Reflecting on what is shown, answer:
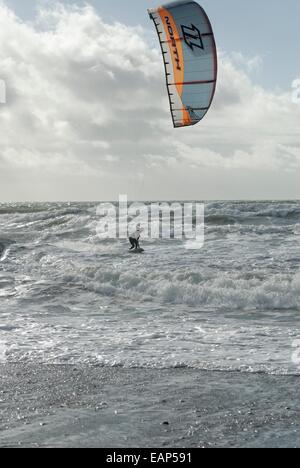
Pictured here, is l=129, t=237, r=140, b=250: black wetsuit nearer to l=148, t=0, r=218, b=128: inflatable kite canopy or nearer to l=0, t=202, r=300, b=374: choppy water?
l=0, t=202, r=300, b=374: choppy water

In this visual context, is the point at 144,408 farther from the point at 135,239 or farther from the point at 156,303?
the point at 135,239

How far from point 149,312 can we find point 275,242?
1064cm

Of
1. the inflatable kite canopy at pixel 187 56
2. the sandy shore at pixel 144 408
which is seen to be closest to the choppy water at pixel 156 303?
the sandy shore at pixel 144 408

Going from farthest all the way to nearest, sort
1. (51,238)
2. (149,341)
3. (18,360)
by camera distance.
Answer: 1. (51,238)
2. (149,341)
3. (18,360)

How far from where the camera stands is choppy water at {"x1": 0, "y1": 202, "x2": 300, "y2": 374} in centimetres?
687

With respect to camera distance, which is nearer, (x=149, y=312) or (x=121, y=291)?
(x=149, y=312)

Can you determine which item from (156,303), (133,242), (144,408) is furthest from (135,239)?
(144,408)

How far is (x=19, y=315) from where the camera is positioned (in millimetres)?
9414

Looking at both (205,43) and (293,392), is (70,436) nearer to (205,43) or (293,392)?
(293,392)

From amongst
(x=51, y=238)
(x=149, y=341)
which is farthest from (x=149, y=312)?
(x=51, y=238)

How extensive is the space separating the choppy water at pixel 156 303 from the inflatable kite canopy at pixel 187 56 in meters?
3.89

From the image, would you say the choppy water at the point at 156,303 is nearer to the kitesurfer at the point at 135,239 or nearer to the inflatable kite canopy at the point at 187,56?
the kitesurfer at the point at 135,239

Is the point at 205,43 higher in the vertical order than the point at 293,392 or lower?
higher
